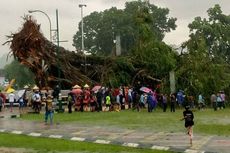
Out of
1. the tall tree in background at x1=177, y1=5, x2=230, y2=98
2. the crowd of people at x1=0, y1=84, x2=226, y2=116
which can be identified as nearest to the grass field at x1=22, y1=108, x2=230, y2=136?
the crowd of people at x1=0, y1=84, x2=226, y2=116

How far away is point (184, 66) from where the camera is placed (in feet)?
128

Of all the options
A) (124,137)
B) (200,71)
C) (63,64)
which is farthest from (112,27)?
(124,137)

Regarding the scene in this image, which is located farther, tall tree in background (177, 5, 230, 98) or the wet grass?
tall tree in background (177, 5, 230, 98)

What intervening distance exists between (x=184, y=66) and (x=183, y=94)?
3103mm

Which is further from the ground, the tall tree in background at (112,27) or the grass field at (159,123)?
the tall tree in background at (112,27)

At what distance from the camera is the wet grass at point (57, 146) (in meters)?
16.9

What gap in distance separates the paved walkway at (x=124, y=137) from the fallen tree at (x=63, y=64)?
14.5 m

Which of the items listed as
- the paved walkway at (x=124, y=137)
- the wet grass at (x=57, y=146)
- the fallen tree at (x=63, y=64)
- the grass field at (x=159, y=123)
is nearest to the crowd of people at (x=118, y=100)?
the fallen tree at (x=63, y=64)

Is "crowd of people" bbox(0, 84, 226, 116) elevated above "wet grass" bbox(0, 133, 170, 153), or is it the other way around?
"crowd of people" bbox(0, 84, 226, 116)

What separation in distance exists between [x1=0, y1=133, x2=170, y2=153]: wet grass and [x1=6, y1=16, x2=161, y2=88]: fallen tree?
2014 cm

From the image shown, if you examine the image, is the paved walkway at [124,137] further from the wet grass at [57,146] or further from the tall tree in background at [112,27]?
the tall tree in background at [112,27]

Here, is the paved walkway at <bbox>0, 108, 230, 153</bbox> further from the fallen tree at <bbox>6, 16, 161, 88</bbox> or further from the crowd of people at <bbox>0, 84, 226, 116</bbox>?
the fallen tree at <bbox>6, 16, 161, 88</bbox>

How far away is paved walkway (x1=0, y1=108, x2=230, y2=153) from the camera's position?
675 inches

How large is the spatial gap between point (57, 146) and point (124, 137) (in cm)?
308
